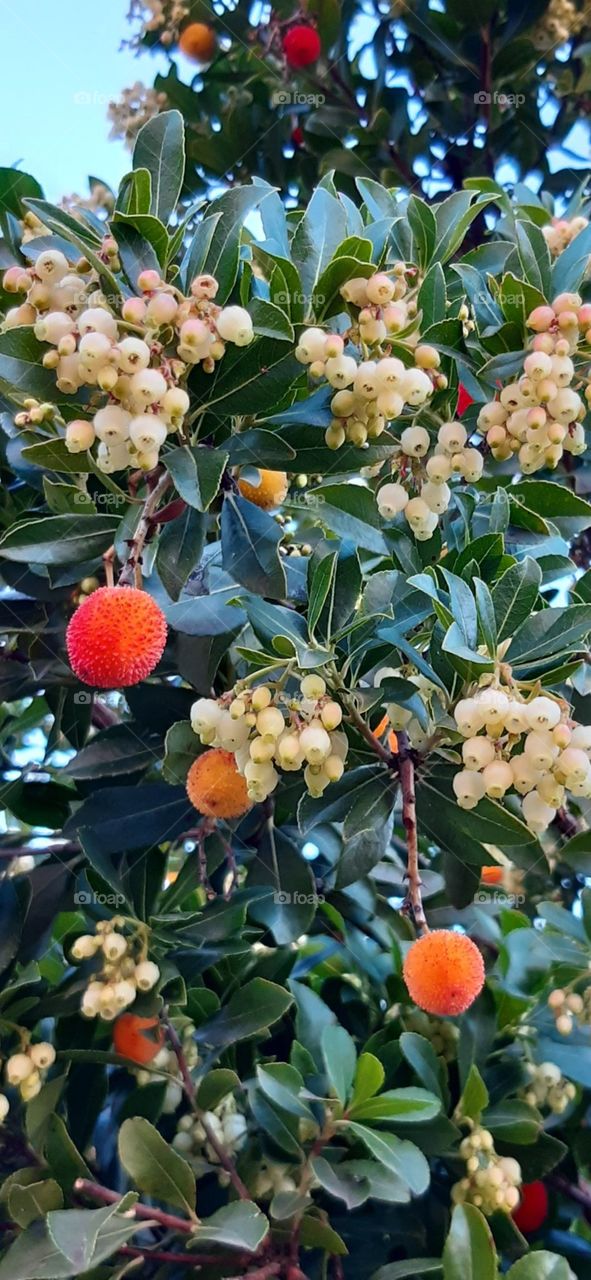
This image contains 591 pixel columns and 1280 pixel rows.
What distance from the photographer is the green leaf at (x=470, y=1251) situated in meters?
0.90

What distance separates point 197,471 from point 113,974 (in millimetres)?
513

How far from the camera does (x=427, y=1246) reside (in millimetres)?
1161

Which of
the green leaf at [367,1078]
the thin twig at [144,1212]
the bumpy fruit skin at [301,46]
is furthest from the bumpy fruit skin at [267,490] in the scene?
the bumpy fruit skin at [301,46]

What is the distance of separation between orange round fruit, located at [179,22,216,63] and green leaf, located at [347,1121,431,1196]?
214 centimetres

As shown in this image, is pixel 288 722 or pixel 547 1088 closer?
pixel 288 722

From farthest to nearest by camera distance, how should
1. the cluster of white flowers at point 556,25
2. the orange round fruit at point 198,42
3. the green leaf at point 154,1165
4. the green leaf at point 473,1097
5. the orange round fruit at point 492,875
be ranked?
1. the orange round fruit at point 198,42
2. the cluster of white flowers at point 556,25
3. the orange round fruit at point 492,875
4. the green leaf at point 473,1097
5. the green leaf at point 154,1165

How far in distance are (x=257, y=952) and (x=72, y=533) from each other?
0.66 metres

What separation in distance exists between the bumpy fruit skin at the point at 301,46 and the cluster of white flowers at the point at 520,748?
67.1 inches

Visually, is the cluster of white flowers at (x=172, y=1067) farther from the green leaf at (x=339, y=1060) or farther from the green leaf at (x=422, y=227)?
the green leaf at (x=422, y=227)

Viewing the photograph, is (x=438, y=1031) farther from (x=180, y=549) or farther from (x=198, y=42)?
(x=198, y=42)

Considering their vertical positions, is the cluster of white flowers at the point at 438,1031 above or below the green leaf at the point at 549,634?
below

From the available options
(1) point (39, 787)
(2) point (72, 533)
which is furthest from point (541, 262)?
(1) point (39, 787)

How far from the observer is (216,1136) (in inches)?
46.6

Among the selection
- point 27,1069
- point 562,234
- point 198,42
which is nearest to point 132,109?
point 198,42
